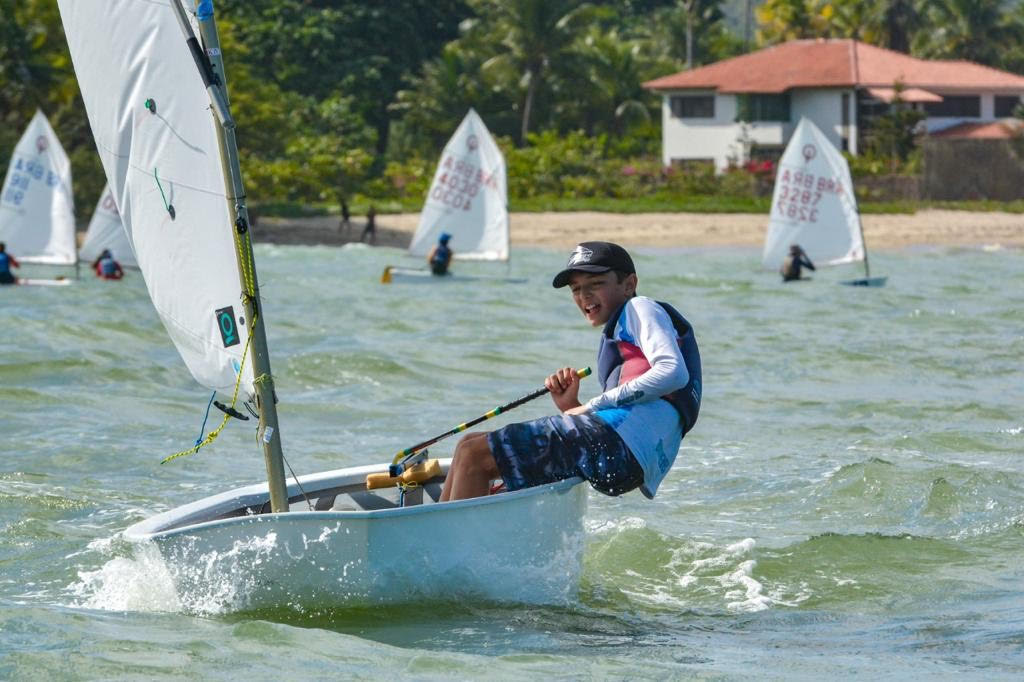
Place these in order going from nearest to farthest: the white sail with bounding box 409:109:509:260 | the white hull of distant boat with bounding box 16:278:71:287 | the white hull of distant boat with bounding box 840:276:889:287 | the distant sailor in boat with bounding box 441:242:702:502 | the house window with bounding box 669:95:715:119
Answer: the distant sailor in boat with bounding box 441:242:702:502 < the white hull of distant boat with bounding box 16:278:71:287 < the white hull of distant boat with bounding box 840:276:889:287 < the white sail with bounding box 409:109:509:260 < the house window with bounding box 669:95:715:119

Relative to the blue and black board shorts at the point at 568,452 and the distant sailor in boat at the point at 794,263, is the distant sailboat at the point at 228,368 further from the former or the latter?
the distant sailor in boat at the point at 794,263

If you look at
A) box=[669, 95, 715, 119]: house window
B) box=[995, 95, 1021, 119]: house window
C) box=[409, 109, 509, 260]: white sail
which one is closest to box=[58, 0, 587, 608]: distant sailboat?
box=[409, 109, 509, 260]: white sail

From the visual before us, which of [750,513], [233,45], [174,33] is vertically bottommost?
[750,513]

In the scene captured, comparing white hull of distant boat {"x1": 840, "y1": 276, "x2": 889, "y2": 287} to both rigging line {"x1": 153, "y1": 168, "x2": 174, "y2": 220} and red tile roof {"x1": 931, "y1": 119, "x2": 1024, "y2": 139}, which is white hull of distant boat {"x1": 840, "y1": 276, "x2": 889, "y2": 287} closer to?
red tile roof {"x1": 931, "y1": 119, "x2": 1024, "y2": 139}

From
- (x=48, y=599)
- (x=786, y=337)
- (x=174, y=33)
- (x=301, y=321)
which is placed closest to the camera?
(x=174, y=33)

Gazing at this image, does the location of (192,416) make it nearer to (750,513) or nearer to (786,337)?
(750,513)

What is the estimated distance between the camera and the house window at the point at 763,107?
139 ft

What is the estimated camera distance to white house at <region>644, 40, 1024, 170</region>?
42.1m

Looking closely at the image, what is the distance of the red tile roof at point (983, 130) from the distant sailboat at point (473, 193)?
18.2 metres

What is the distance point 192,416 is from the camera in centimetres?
1234

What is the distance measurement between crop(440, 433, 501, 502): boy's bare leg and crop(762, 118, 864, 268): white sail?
64.8 ft

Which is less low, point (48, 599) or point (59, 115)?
point (59, 115)

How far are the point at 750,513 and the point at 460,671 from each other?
3.48m

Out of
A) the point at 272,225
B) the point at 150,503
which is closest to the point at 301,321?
the point at 150,503
